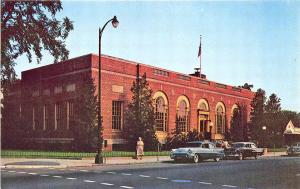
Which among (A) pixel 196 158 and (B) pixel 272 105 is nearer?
(A) pixel 196 158

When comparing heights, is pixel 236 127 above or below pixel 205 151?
above

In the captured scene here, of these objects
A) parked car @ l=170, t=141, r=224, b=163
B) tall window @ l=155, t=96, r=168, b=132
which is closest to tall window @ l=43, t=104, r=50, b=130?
tall window @ l=155, t=96, r=168, b=132

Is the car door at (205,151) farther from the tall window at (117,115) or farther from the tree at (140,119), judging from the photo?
the tall window at (117,115)

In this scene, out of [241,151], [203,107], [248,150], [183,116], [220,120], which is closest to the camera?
[241,151]

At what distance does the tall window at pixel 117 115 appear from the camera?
130ft

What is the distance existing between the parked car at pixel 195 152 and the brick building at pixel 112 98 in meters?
11.4

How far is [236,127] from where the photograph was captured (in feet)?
190

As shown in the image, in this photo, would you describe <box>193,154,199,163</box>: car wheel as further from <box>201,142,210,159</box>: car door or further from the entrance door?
the entrance door

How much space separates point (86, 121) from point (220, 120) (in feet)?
93.0

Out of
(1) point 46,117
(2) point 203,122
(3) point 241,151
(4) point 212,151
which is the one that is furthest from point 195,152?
(2) point 203,122

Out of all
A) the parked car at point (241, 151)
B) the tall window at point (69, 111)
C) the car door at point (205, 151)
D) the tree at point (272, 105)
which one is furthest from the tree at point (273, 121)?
the car door at point (205, 151)

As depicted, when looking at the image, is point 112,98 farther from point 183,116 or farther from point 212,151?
point 212,151

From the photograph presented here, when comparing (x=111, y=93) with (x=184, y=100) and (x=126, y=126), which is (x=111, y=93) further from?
(x=184, y=100)

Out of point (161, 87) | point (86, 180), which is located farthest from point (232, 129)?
point (86, 180)
